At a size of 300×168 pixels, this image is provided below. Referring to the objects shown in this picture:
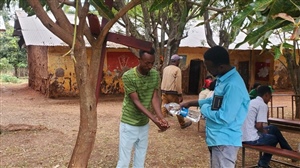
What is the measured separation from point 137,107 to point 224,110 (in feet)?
3.41

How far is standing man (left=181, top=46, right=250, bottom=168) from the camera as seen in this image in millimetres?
2785

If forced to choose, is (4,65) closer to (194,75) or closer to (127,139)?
(194,75)

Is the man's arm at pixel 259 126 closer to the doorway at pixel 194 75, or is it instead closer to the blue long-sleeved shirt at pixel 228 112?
the blue long-sleeved shirt at pixel 228 112

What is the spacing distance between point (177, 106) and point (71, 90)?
35.6ft

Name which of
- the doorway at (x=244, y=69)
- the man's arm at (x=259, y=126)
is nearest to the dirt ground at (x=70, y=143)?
the man's arm at (x=259, y=126)

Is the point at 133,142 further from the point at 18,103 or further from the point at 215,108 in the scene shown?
the point at 18,103

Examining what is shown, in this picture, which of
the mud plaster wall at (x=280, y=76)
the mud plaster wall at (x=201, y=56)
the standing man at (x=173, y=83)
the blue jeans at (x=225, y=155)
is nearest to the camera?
the blue jeans at (x=225, y=155)

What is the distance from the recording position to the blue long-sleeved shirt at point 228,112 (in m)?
2.78

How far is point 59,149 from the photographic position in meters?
5.71

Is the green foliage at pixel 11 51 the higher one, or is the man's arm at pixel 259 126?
the green foliage at pixel 11 51

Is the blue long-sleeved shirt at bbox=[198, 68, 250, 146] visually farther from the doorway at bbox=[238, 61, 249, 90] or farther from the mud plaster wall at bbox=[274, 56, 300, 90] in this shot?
the mud plaster wall at bbox=[274, 56, 300, 90]

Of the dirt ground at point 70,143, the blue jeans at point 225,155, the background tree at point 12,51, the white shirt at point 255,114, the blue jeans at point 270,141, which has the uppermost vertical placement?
the background tree at point 12,51

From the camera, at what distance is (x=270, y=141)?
4617mm

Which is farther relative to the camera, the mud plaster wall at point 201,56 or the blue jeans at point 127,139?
the mud plaster wall at point 201,56
